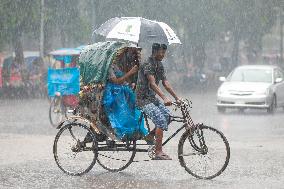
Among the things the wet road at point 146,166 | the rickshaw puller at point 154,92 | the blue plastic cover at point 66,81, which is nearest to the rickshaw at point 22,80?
the blue plastic cover at point 66,81

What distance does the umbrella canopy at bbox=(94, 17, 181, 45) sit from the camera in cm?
1012

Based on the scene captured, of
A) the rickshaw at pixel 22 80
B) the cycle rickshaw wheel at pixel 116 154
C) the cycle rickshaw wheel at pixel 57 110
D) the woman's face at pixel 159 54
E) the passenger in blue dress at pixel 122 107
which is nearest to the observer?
the woman's face at pixel 159 54

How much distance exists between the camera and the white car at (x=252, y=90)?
23.7 meters

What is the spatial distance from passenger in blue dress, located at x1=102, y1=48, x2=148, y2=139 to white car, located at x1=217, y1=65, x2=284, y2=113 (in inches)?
541

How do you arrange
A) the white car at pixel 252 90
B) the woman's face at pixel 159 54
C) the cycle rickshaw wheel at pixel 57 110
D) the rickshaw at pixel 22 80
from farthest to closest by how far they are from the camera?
the rickshaw at pixel 22 80 < the white car at pixel 252 90 < the cycle rickshaw wheel at pixel 57 110 < the woman's face at pixel 159 54

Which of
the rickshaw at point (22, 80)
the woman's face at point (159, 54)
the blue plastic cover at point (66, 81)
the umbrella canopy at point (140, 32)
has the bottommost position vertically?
the rickshaw at point (22, 80)

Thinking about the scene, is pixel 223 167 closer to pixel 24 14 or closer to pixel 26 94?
pixel 26 94

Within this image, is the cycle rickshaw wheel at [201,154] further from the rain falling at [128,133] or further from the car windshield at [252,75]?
the car windshield at [252,75]

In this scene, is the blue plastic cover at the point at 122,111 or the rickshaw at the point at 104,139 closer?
the rickshaw at the point at 104,139

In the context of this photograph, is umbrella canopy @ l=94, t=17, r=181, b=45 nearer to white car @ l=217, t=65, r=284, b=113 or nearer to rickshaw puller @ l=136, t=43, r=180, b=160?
rickshaw puller @ l=136, t=43, r=180, b=160

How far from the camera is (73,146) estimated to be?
10.5 m

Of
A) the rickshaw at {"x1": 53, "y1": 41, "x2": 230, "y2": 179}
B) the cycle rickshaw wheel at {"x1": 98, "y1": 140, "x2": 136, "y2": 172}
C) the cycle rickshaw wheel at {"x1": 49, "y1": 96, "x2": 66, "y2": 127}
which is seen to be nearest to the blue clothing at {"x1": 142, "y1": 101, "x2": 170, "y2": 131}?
the rickshaw at {"x1": 53, "y1": 41, "x2": 230, "y2": 179}

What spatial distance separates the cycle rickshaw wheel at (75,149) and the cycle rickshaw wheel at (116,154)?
16cm

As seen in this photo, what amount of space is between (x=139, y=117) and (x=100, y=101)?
0.57 m
